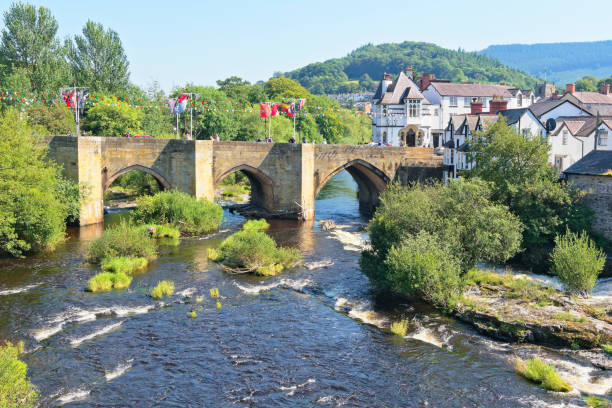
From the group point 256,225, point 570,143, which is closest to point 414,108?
point 570,143

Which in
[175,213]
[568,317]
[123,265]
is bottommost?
[568,317]

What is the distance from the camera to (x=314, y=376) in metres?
25.5

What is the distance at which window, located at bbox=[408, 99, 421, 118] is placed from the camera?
8238 centimetres

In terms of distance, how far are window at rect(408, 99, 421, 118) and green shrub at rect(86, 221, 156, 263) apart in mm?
50930

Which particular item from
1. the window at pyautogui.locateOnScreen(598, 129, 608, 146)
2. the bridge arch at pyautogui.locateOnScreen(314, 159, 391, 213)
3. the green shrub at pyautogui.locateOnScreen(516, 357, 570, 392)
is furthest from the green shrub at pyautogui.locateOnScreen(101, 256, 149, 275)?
the window at pyautogui.locateOnScreen(598, 129, 608, 146)

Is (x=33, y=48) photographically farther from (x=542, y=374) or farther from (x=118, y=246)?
(x=542, y=374)

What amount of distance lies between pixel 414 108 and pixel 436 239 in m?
51.4

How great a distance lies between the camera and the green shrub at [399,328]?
29.9 metres

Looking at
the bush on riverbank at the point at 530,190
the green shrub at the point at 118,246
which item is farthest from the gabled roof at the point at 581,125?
the green shrub at the point at 118,246

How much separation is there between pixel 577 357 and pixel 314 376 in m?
12.5

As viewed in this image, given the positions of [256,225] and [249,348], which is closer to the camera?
[249,348]

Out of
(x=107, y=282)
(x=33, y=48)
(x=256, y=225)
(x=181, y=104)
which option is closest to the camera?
(x=107, y=282)

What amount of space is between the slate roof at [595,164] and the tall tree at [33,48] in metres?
66.3

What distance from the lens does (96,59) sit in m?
88.4
